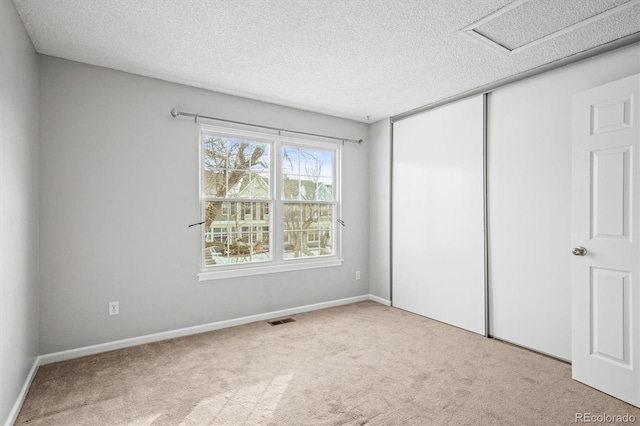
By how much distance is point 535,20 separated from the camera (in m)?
2.38

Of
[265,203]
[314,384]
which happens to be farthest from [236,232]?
[314,384]

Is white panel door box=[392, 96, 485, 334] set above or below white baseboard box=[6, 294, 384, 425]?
above

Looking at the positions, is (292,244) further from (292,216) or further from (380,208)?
(380,208)

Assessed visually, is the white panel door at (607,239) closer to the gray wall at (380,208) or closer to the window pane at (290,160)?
the gray wall at (380,208)

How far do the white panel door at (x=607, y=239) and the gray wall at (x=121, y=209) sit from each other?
10.00 feet

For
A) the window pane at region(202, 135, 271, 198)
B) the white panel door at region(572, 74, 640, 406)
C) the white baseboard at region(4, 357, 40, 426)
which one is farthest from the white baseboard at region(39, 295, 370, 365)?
the white panel door at region(572, 74, 640, 406)

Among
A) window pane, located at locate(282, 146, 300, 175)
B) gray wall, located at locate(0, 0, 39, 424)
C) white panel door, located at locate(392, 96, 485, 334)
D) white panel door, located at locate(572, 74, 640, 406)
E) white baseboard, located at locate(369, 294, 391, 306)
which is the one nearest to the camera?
gray wall, located at locate(0, 0, 39, 424)

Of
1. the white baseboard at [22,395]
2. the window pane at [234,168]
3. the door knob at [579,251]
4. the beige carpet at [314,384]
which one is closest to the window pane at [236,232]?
the window pane at [234,168]

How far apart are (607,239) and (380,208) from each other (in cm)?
271

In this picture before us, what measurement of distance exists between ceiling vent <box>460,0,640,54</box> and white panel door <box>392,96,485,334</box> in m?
1.04

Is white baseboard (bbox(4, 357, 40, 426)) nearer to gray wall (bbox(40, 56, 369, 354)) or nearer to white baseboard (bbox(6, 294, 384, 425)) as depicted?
white baseboard (bbox(6, 294, 384, 425))

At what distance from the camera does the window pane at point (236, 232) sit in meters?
3.78

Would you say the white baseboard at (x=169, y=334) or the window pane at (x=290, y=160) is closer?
the white baseboard at (x=169, y=334)

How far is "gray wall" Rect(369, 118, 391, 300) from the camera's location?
15.6 feet
